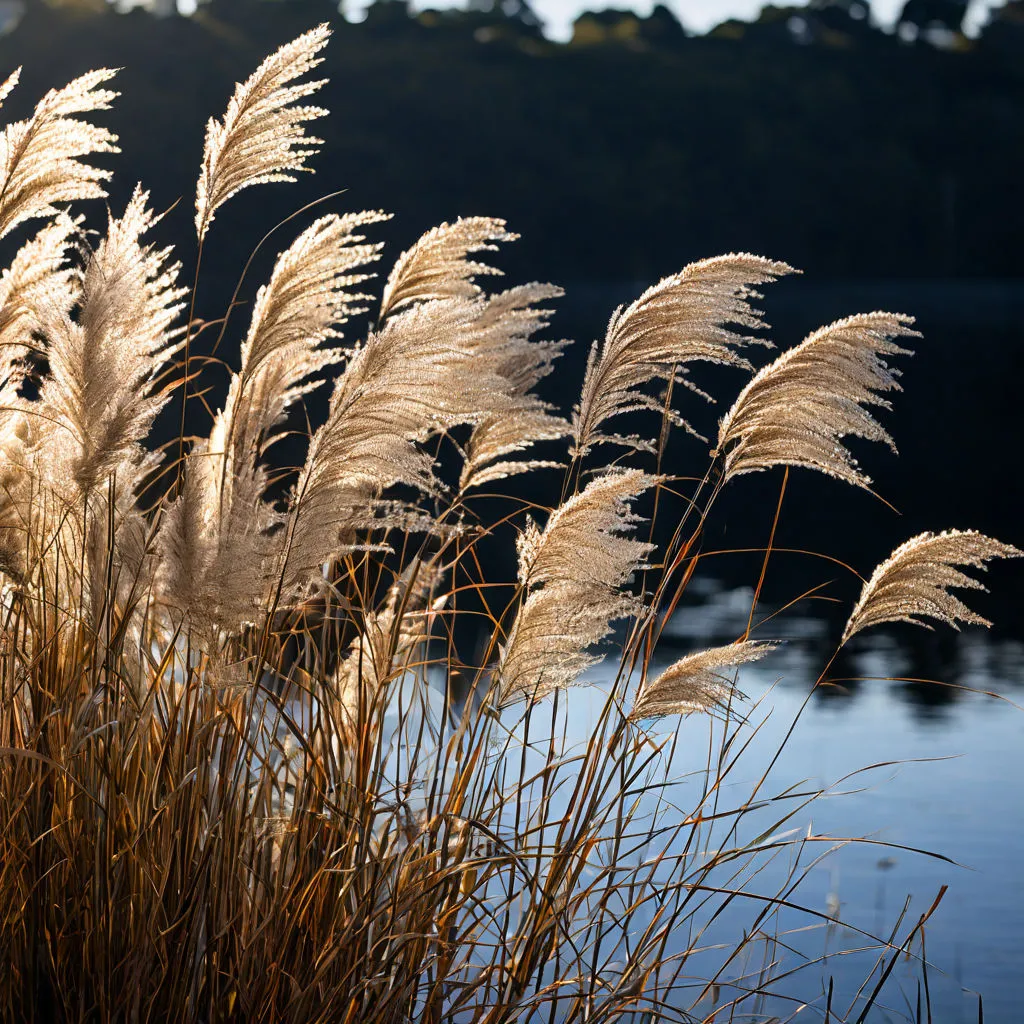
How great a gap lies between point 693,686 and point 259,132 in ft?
3.42

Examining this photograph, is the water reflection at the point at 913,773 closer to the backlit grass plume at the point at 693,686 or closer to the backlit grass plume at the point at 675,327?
the backlit grass plume at the point at 693,686

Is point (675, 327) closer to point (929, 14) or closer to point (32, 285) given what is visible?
point (32, 285)

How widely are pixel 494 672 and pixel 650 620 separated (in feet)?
0.87

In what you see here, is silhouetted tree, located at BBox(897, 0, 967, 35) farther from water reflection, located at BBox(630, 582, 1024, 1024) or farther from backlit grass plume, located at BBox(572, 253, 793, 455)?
backlit grass plume, located at BBox(572, 253, 793, 455)

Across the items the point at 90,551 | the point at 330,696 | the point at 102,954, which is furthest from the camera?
the point at 330,696

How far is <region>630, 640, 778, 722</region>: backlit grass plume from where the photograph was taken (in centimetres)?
195

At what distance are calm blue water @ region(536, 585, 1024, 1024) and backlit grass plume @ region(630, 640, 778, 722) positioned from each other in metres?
0.07

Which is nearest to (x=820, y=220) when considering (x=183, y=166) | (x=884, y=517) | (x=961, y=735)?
(x=183, y=166)

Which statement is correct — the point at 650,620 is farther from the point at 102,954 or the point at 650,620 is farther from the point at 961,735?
the point at 961,735

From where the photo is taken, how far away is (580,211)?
145 ft

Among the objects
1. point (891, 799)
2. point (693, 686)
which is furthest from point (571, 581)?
point (891, 799)

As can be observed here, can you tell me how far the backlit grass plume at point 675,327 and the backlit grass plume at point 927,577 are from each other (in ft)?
1.29

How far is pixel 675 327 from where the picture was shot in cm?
205

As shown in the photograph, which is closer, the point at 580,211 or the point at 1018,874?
the point at 1018,874
